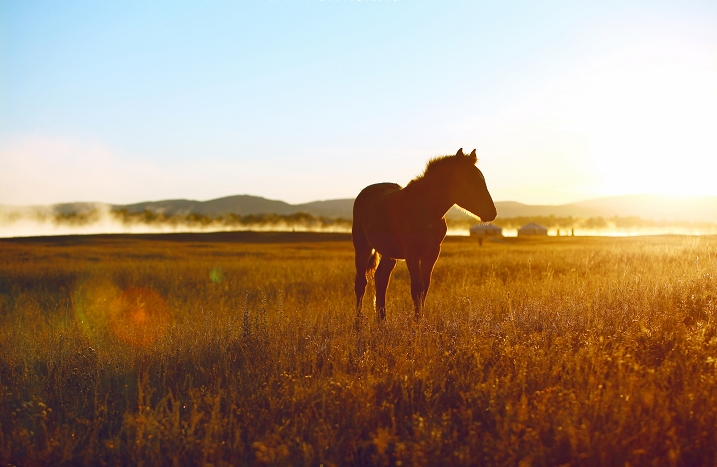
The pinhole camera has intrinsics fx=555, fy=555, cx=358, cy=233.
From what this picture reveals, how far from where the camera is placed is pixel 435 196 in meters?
8.70

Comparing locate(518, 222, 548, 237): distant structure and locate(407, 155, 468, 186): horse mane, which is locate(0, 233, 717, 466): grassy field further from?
locate(518, 222, 548, 237): distant structure

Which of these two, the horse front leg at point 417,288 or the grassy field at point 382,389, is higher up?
the horse front leg at point 417,288

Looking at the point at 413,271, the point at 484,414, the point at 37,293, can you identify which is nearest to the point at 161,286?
the point at 37,293

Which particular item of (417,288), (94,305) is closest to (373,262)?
(417,288)

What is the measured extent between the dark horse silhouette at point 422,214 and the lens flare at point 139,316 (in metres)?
3.21

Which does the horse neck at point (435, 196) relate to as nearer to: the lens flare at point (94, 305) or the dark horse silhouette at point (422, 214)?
the dark horse silhouette at point (422, 214)

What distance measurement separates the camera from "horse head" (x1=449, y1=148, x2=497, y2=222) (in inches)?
325

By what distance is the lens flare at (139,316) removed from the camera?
26.3 feet

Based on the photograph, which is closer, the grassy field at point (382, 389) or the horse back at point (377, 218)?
the grassy field at point (382, 389)

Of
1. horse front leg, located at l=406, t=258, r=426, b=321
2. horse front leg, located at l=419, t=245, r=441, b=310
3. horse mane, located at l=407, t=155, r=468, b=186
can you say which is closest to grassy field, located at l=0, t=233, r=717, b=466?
horse front leg, located at l=406, t=258, r=426, b=321

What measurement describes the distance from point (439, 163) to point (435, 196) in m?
0.52

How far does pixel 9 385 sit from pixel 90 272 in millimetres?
14591

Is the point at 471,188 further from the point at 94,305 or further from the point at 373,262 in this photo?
the point at 94,305

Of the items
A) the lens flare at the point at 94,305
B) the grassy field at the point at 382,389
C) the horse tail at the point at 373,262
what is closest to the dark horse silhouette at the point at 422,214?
the horse tail at the point at 373,262
